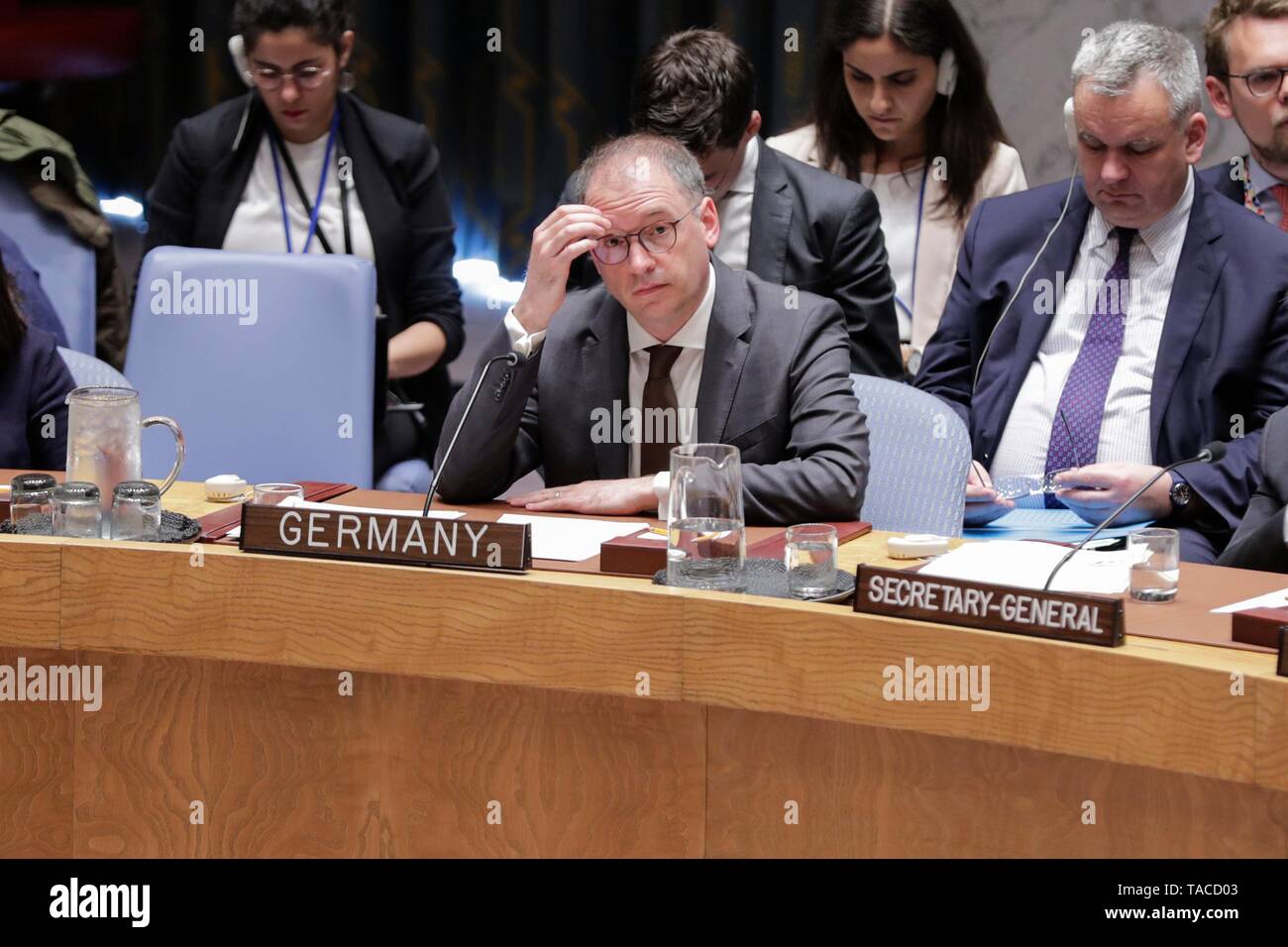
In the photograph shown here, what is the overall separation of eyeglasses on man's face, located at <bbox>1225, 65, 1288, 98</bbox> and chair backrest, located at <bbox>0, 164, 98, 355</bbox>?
8.17 ft

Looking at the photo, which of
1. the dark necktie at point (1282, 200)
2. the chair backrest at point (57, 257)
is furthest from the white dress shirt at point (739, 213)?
the chair backrest at point (57, 257)

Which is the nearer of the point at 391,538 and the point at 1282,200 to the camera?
the point at 391,538

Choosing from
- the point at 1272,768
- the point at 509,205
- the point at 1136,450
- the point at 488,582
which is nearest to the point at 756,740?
the point at 488,582

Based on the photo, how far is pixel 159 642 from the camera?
2.10 m

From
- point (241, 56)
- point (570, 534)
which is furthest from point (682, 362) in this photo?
point (241, 56)

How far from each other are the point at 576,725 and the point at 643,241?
0.88 meters

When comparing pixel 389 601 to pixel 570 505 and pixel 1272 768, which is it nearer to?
pixel 570 505

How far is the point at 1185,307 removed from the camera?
2973 mm

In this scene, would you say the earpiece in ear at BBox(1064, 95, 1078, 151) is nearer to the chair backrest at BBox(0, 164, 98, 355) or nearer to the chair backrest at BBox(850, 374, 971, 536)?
the chair backrest at BBox(850, 374, 971, 536)

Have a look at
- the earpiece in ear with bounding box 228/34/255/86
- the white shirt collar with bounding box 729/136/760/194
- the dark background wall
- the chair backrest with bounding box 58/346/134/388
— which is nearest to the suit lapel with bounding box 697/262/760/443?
the white shirt collar with bounding box 729/136/760/194

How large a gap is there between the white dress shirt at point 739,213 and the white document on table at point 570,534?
1054 mm

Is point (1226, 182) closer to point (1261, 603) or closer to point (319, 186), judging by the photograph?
point (1261, 603)

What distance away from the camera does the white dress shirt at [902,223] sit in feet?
11.6

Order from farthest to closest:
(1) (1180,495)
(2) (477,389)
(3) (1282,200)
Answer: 1. (3) (1282,200)
2. (1) (1180,495)
3. (2) (477,389)
